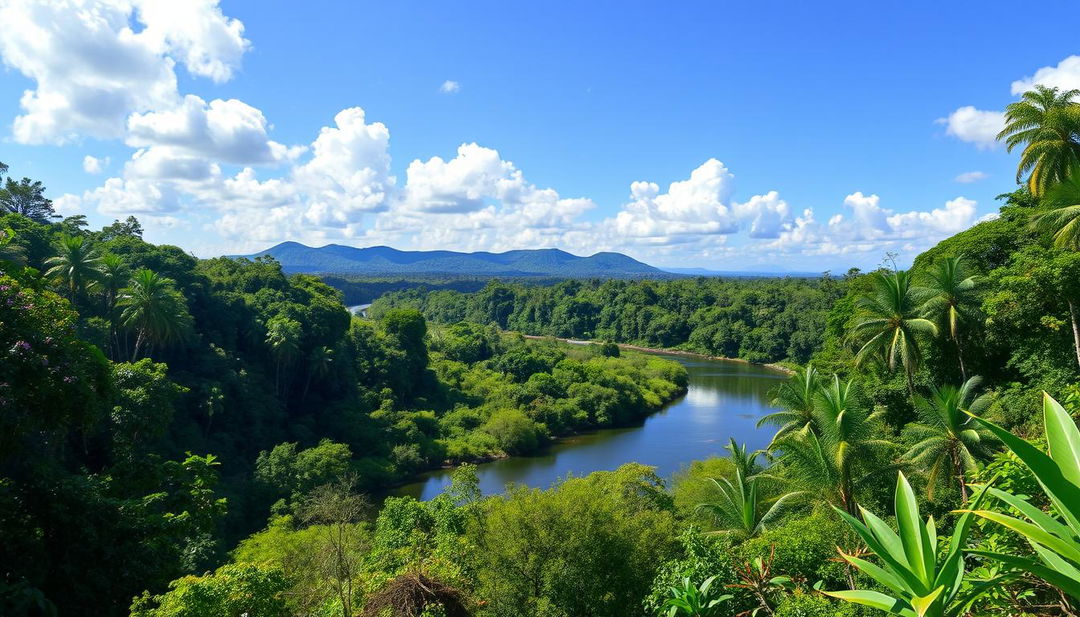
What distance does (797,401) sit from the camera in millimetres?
14633

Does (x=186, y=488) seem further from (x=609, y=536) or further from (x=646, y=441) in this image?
(x=646, y=441)

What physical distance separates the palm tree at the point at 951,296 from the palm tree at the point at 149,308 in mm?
27790

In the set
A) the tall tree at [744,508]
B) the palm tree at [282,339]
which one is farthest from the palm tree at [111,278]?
the tall tree at [744,508]

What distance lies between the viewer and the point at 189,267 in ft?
112

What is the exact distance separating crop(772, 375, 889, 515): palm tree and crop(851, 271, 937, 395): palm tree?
5.01 meters

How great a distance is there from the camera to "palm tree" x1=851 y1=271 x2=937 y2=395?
53.4 feet

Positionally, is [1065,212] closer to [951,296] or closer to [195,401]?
[951,296]

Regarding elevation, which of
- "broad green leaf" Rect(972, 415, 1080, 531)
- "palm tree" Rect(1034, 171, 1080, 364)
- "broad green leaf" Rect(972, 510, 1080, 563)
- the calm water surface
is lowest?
the calm water surface

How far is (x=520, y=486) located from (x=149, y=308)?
19245 millimetres

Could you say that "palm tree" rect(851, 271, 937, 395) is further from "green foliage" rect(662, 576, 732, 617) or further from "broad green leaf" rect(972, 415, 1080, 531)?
"broad green leaf" rect(972, 415, 1080, 531)

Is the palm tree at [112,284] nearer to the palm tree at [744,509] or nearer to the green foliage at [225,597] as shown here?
the green foliage at [225,597]

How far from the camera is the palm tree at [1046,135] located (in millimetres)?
18516

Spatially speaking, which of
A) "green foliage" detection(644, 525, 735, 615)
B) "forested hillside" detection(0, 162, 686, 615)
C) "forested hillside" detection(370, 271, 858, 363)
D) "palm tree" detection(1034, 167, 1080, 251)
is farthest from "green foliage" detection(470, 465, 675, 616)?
"forested hillside" detection(370, 271, 858, 363)

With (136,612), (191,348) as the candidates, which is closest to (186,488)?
(136,612)
